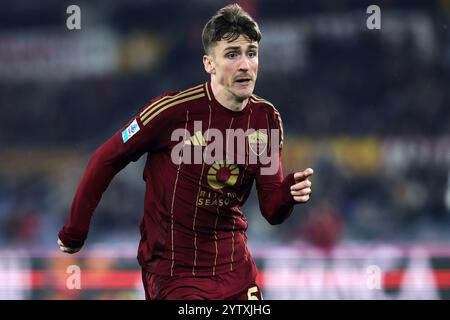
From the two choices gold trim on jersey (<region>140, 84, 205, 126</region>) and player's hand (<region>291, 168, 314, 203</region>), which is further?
gold trim on jersey (<region>140, 84, 205, 126</region>)

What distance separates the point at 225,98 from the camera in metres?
4.76

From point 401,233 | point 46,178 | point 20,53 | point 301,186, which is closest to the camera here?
point 301,186

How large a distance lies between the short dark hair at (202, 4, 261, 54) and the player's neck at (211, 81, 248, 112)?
219 mm

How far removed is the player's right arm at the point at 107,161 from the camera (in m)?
4.64

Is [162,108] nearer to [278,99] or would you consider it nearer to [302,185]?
[302,185]

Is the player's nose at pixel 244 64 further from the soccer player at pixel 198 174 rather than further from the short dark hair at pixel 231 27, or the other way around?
the short dark hair at pixel 231 27

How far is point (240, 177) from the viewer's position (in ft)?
15.7

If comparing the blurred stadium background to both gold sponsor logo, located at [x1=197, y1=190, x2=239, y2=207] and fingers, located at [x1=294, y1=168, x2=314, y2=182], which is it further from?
fingers, located at [x1=294, y1=168, x2=314, y2=182]

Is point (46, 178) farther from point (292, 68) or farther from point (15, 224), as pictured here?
point (292, 68)

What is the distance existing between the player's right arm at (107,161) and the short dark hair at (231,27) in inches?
17.3

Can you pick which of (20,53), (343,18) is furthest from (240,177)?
(20,53)

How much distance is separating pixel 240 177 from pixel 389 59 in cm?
1091

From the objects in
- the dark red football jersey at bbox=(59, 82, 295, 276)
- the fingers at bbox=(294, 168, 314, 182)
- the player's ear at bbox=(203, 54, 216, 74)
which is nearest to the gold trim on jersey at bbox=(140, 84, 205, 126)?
the dark red football jersey at bbox=(59, 82, 295, 276)

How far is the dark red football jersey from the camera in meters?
4.68
